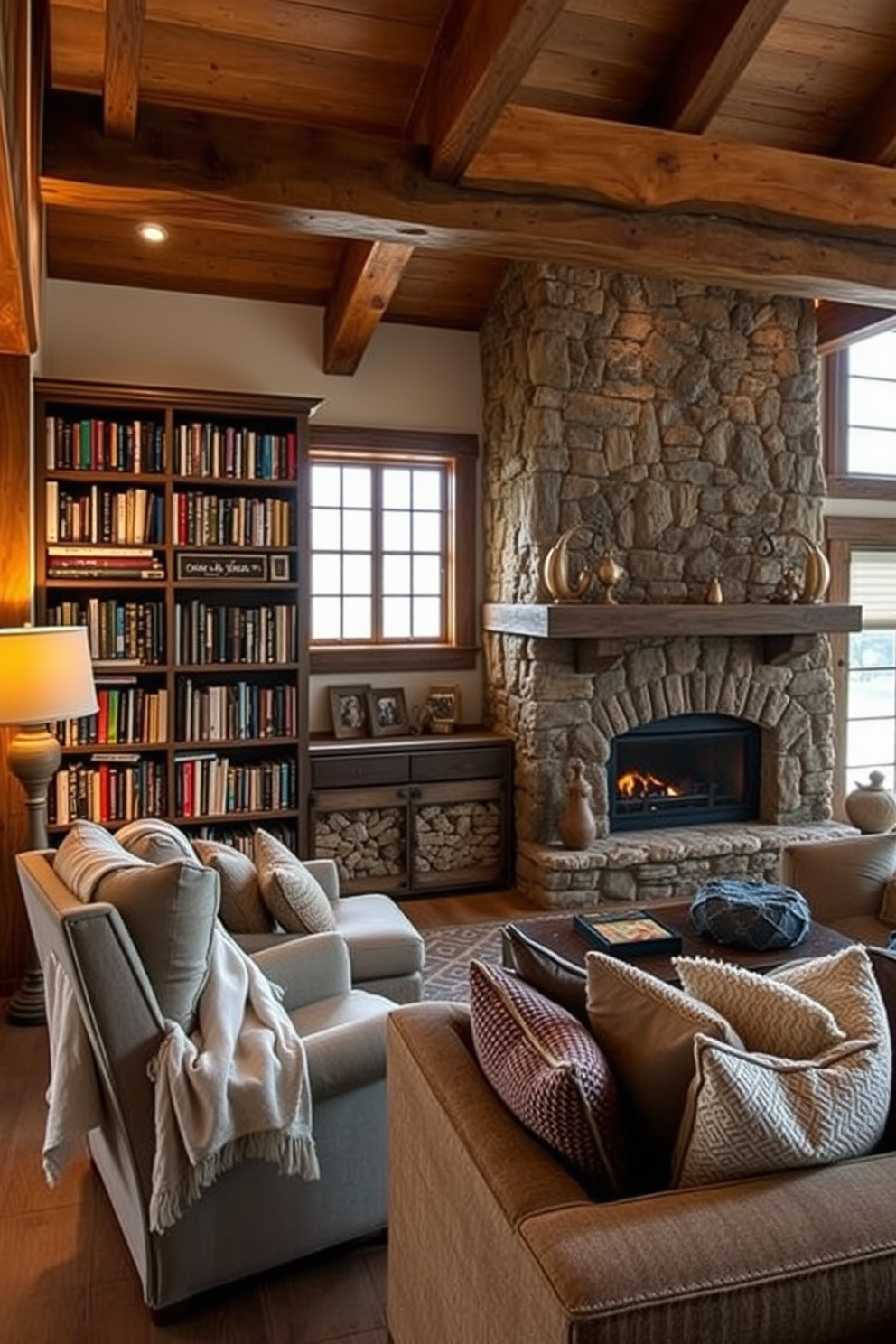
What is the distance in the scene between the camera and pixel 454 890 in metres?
5.16

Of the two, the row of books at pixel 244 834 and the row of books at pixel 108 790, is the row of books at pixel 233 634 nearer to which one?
the row of books at pixel 108 790

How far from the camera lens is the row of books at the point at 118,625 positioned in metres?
4.44

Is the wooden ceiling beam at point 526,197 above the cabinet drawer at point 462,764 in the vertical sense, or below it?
above

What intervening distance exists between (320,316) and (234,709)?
2.21 meters

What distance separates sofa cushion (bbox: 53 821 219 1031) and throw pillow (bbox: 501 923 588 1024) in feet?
2.17

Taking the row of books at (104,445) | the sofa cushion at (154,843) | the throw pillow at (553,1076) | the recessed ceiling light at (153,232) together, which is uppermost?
the recessed ceiling light at (153,232)

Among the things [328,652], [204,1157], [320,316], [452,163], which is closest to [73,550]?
[328,652]

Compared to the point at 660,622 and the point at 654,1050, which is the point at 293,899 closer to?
the point at 654,1050

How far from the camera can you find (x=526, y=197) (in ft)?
11.3

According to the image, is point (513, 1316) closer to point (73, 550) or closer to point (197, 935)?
point (197, 935)

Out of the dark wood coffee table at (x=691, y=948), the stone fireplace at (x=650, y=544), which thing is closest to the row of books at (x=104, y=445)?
the stone fireplace at (x=650, y=544)

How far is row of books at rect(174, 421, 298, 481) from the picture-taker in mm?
4551

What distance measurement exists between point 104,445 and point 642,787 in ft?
11.0

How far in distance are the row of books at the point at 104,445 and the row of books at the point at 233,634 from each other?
2.31ft
